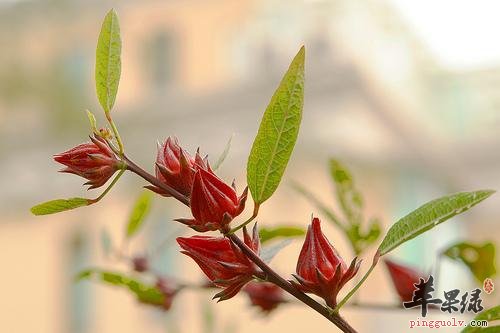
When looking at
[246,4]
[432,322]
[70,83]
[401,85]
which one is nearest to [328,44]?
[401,85]

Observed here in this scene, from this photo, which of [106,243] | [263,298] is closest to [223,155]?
[263,298]

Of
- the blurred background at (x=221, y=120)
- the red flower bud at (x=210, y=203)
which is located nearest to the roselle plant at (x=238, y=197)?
the red flower bud at (x=210, y=203)

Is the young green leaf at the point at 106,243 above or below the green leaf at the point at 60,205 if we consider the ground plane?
above

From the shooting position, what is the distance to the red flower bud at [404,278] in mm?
411

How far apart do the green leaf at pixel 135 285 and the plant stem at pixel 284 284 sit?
0.53 ft

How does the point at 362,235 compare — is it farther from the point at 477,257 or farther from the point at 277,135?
the point at 277,135

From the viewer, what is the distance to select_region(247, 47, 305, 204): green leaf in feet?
0.91

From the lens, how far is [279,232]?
43 cm

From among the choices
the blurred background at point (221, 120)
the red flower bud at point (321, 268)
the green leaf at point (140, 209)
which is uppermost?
the blurred background at point (221, 120)

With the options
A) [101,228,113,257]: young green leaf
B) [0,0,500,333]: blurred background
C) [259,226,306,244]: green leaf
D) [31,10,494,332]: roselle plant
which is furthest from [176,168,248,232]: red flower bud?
[0,0,500,333]: blurred background

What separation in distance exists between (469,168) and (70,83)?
2.82 m

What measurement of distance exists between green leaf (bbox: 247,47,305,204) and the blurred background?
5.20 meters

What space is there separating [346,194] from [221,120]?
603cm

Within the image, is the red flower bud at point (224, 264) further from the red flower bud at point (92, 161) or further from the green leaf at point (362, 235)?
the green leaf at point (362, 235)
